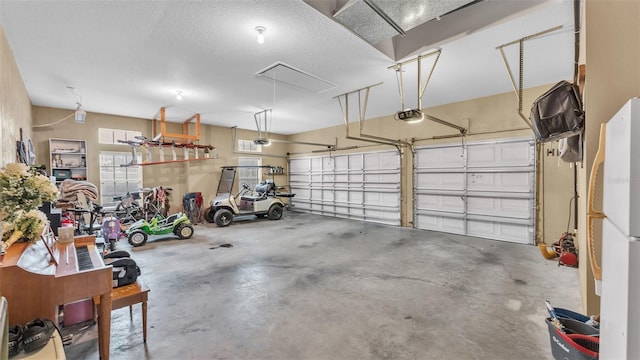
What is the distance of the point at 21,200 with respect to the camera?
1743 mm

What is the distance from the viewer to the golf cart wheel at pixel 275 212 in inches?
338

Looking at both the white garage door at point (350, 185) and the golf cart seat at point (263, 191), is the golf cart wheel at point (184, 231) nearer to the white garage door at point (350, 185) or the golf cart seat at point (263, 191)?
the golf cart seat at point (263, 191)

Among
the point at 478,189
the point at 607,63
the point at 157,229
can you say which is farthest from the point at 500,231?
the point at 157,229

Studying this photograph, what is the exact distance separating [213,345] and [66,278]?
1188 mm

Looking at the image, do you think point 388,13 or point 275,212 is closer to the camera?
point 388,13

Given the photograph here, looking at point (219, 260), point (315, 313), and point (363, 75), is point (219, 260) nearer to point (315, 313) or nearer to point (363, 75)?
point (315, 313)

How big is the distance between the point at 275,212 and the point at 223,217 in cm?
179

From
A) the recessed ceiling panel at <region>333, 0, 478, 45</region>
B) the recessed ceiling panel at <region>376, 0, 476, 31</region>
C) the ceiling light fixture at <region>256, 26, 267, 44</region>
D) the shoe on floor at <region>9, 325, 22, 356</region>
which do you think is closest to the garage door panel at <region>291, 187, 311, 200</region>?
the ceiling light fixture at <region>256, 26, 267, 44</region>

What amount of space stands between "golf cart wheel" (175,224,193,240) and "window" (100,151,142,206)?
8.77 ft

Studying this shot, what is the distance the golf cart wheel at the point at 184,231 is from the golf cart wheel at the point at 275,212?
2886 mm

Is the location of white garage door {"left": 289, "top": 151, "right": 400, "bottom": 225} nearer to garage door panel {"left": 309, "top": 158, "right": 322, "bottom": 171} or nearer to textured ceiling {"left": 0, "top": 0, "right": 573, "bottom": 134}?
garage door panel {"left": 309, "top": 158, "right": 322, "bottom": 171}

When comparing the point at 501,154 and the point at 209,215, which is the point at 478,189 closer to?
the point at 501,154

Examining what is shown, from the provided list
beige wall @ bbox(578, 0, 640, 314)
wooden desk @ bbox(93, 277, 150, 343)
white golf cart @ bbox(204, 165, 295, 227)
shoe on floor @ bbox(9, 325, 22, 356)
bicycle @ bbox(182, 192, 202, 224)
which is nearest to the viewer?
shoe on floor @ bbox(9, 325, 22, 356)

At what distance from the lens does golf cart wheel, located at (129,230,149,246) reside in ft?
→ 17.2
